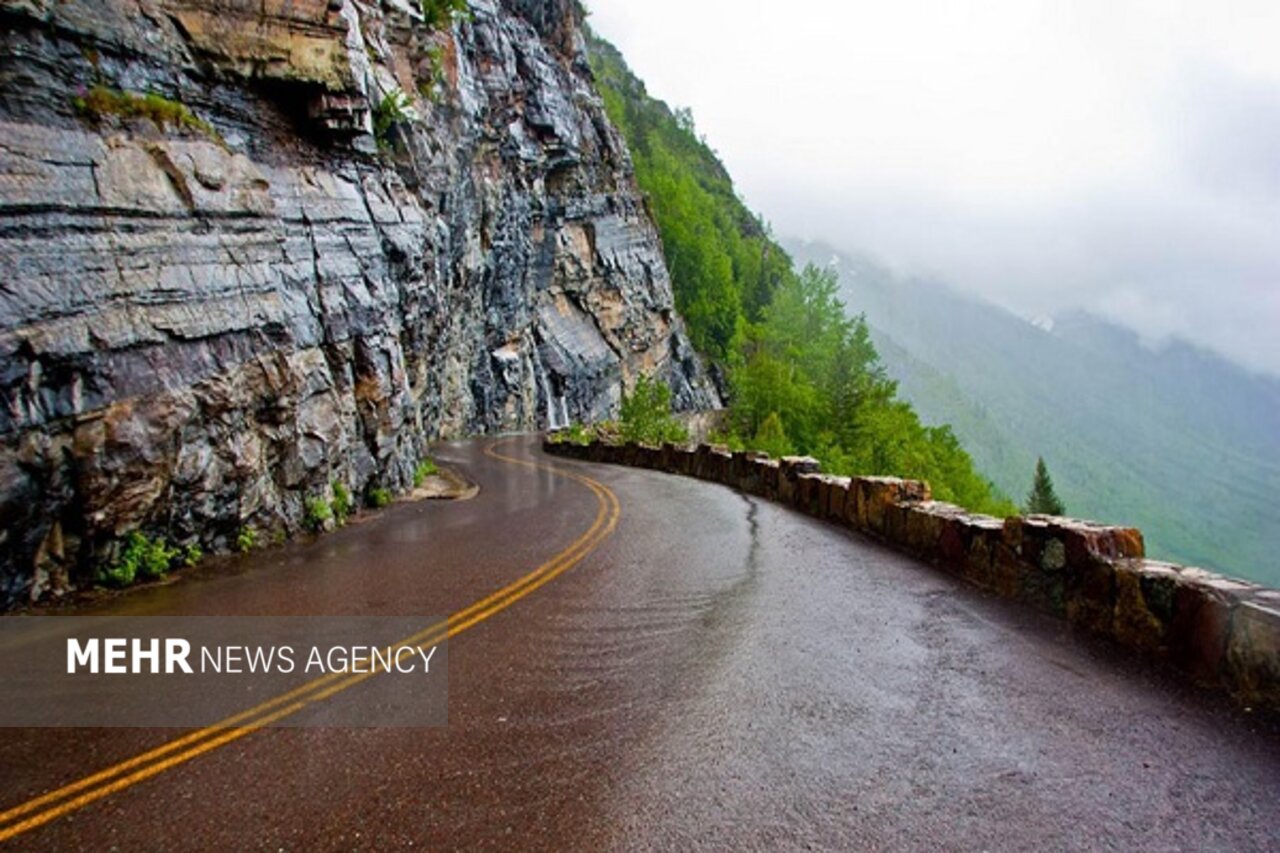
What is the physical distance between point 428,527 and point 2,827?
30.1ft

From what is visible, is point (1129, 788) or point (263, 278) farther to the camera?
point (263, 278)

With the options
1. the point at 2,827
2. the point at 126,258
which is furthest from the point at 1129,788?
the point at 126,258

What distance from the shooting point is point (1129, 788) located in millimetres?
4074

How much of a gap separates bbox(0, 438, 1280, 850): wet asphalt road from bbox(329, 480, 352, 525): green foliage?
5.09 m

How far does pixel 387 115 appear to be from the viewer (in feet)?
58.3

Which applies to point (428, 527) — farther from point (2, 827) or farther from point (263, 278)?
point (2, 827)

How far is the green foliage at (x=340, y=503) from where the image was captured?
42.7 feet

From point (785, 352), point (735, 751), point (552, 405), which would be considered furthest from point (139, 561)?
point (785, 352)

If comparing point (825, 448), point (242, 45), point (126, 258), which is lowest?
point (825, 448)

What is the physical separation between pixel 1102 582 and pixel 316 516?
11436 millimetres

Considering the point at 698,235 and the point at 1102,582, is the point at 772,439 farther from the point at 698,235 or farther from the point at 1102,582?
the point at 1102,582

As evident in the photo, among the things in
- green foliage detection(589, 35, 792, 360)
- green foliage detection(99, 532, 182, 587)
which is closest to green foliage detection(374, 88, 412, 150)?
green foliage detection(99, 532, 182, 587)

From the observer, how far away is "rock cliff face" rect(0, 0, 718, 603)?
8.21 m

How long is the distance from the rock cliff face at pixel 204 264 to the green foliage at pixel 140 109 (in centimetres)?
4
